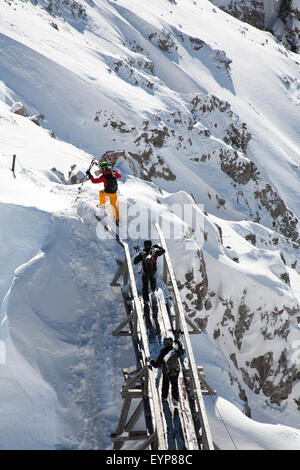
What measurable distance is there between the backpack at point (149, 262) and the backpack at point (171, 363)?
2.56 m

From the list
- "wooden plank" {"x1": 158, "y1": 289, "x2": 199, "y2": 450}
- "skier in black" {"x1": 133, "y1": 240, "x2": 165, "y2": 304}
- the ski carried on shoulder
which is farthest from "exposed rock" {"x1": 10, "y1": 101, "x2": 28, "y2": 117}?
"wooden plank" {"x1": 158, "y1": 289, "x2": 199, "y2": 450}

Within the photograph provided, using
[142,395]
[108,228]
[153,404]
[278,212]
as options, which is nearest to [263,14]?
[278,212]

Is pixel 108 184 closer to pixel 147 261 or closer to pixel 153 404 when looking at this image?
pixel 147 261

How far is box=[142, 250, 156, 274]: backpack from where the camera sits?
10.2m

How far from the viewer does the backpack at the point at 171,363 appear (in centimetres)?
804

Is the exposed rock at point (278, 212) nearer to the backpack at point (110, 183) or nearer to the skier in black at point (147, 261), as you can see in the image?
the backpack at point (110, 183)

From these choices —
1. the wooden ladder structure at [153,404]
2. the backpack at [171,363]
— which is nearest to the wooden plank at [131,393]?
the wooden ladder structure at [153,404]

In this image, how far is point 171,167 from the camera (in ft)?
115

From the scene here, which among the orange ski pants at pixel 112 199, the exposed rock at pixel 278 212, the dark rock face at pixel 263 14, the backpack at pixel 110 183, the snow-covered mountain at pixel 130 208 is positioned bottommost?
the exposed rock at pixel 278 212

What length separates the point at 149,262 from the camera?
1016 cm

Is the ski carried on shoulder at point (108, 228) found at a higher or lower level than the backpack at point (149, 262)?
lower

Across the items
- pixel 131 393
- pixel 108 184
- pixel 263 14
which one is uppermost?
pixel 263 14

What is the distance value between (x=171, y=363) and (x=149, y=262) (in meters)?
2.75

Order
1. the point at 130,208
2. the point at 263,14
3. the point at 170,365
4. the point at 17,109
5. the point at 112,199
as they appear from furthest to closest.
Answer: the point at 263,14, the point at 17,109, the point at 130,208, the point at 112,199, the point at 170,365
